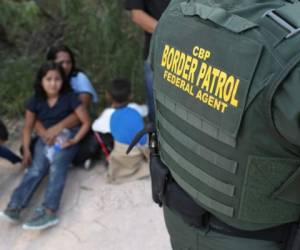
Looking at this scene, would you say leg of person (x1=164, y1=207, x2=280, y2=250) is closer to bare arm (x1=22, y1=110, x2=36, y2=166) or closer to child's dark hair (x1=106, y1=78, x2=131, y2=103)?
child's dark hair (x1=106, y1=78, x2=131, y2=103)

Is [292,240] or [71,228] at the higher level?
[292,240]

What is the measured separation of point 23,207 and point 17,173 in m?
0.52

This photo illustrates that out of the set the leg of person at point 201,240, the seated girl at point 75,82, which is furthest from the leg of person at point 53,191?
the leg of person at point 201,240

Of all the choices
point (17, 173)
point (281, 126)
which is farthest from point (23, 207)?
point (281, 126)

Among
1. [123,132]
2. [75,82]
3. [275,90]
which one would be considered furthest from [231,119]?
[75,82]

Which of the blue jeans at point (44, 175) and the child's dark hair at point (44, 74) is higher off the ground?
the child's dark hair at point (44, 74)

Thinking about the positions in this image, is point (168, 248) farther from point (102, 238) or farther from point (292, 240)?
point (292, 240)

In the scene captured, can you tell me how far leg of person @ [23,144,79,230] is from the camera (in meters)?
3.03

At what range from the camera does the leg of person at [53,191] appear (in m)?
3.03

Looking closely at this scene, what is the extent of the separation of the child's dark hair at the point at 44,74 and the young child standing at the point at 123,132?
1.01 feet

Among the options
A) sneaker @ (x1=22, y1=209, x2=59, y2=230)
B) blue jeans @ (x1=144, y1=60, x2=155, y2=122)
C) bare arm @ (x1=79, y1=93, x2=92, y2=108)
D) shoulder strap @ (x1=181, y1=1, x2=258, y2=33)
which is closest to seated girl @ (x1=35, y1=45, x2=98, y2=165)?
bare arm @ (x1=79, y1=93, x2=92, y2=108)

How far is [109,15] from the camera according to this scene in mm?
4730

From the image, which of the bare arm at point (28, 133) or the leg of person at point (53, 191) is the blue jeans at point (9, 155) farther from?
the leg of person at point (53, 191)

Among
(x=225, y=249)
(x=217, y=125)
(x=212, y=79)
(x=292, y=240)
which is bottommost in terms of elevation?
(x=225, y=249)
